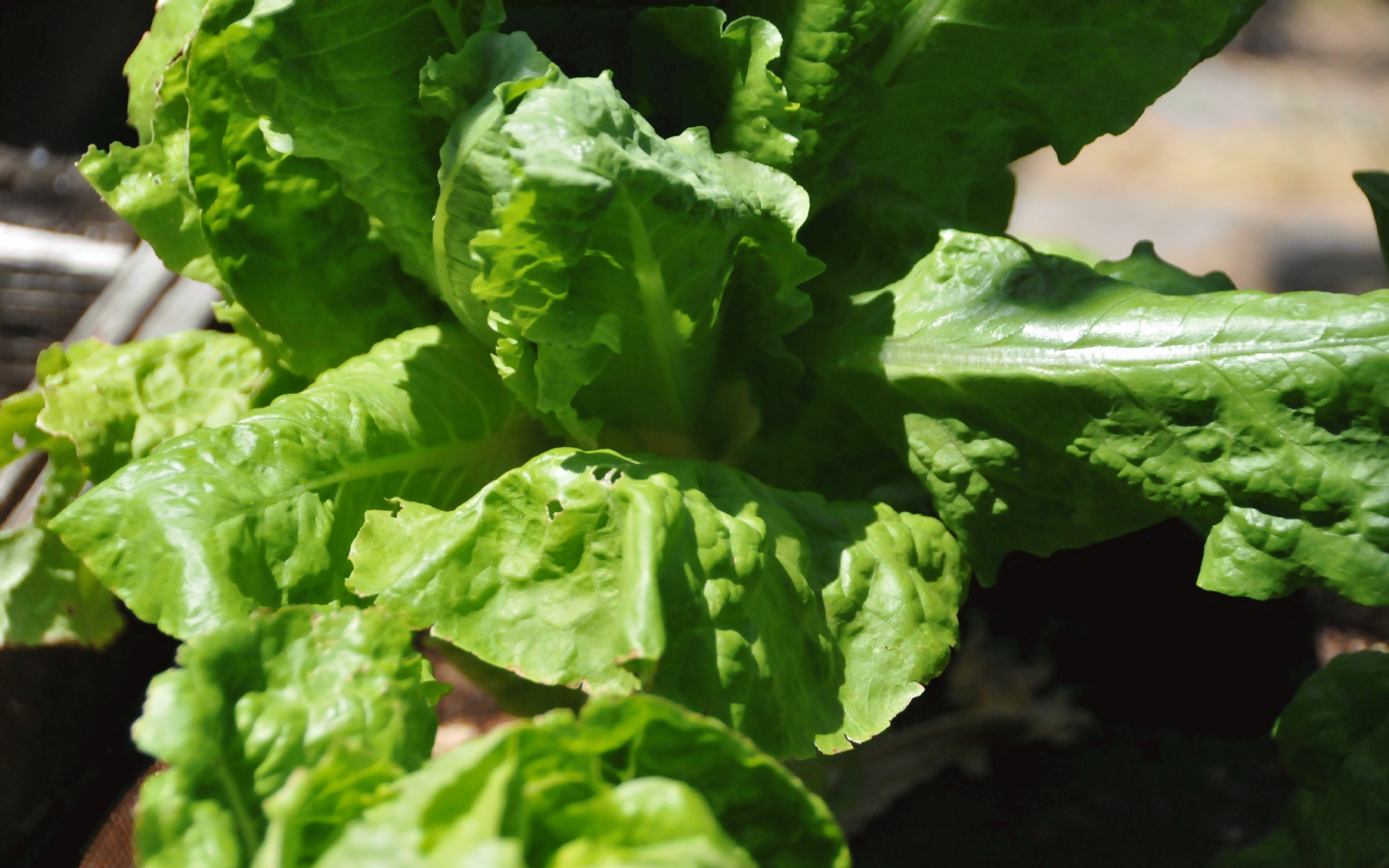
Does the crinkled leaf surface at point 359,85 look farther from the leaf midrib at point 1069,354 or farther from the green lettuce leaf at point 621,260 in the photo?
the leaf midrib at point 1069,354

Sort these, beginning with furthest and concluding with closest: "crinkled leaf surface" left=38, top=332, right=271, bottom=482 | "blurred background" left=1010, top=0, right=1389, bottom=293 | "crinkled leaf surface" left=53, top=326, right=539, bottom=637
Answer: "blurred background" left=1010, top=0, right=1389, bottom=293, "crinkled leaf surface" left=38, top=332, right=271, bottom=482, "crinkled leaf surface" left=53, top=326, right=539, bottom=637

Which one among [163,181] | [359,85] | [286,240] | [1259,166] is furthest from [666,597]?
[1259,166]

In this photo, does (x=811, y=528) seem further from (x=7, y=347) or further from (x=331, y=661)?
(x=7, y=347)

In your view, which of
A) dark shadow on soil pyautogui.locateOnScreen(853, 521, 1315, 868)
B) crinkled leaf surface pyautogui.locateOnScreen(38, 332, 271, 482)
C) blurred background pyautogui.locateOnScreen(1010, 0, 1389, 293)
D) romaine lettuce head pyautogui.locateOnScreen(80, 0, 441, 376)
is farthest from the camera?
blurred background pyautogui.locateOnScreen(1010, 0, 1389, 293)

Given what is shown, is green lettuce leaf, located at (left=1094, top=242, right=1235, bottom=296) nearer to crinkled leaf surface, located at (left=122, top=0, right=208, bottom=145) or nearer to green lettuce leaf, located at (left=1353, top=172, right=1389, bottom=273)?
green lettuce leaf, located at (left=1353, top=172, right=1389, bottom=273)

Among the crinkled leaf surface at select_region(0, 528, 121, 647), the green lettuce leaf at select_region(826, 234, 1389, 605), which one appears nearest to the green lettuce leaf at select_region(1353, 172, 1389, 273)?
the green lettuce leaf at select_region(826, 234, 1389, 605)
